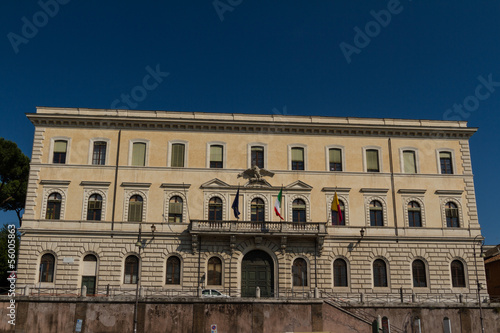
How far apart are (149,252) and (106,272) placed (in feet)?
10.6

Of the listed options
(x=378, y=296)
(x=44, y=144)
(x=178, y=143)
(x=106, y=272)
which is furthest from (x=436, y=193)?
(x=44, y=144)

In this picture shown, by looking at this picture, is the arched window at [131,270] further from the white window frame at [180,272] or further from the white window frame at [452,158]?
the white window frame at [452,158]

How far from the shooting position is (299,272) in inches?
1374

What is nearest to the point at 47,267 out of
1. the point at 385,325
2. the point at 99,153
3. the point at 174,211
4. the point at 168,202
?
the point at 99,153

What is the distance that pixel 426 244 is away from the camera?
36031 millimetres

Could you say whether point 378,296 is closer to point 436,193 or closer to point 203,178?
point 436,193

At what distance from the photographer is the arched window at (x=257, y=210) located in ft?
118

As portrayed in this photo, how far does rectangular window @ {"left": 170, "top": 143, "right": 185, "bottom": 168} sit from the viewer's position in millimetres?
36500

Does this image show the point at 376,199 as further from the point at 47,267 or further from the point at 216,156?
the point at 47,267

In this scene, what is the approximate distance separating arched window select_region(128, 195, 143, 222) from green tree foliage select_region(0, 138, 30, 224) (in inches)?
712

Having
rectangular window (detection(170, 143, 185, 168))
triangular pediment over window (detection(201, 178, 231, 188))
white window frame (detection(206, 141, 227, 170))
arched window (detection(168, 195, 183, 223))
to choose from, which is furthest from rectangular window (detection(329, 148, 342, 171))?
arched window (detection(168, 195, 183, 223))

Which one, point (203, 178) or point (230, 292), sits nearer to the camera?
point (230, 292)

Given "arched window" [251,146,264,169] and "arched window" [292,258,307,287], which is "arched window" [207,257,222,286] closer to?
"arched window" [292,258,307,287]

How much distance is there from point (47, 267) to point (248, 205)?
Answer: 14772 mm
